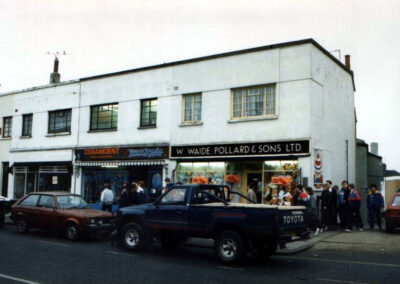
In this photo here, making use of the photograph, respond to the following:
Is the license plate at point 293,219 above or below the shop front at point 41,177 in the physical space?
below

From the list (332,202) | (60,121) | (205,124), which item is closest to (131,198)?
(205,124)

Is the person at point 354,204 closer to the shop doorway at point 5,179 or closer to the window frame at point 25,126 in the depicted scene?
the window frame at point 25,126

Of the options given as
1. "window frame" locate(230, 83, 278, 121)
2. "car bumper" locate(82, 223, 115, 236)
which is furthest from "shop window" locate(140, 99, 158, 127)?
"car bumper" locate(82, 223, 115, 236)

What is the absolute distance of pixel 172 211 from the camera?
11.0 meters

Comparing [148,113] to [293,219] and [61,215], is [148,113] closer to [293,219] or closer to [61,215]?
[61,215]

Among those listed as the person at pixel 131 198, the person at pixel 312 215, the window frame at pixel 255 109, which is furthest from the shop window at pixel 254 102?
the person at pixel 131 198

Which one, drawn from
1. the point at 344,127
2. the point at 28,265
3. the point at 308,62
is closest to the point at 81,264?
the point at 28,265

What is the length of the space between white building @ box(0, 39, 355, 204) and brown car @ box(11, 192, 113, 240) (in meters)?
6.15

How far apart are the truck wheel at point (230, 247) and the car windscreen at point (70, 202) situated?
21.4ft

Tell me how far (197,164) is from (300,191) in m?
5.77

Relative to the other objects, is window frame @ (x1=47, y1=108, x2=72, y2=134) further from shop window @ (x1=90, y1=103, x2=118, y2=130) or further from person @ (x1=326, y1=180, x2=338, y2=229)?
person @ (x1=326, y1=180, x2=338, y2=229)

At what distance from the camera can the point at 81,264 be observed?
9.42 metres

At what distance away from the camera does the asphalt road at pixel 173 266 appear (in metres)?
8.13

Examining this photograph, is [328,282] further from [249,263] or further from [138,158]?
[138,158]
